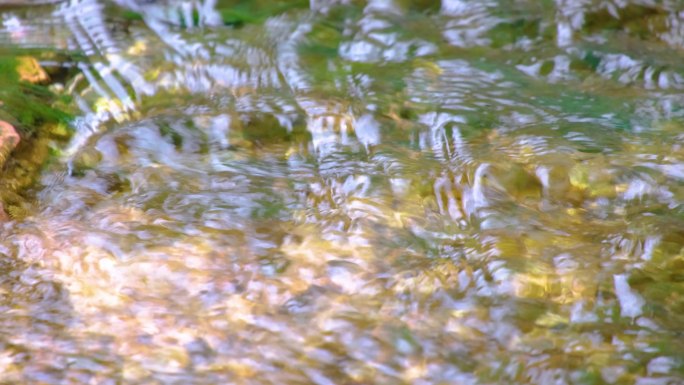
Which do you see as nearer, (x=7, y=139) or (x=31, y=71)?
(x=7, y=139)

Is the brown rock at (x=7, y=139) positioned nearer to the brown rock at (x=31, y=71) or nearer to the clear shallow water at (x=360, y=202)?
the clear shallow water at (x=360, y=202)

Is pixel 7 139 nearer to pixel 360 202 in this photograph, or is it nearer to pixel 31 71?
pixel 31 71

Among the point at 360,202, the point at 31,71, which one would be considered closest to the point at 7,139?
the point at 31,71

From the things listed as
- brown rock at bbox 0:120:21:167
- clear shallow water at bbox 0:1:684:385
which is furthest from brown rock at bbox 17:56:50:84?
brown rock at bbox 0:120:21:167

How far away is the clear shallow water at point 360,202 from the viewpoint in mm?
2174

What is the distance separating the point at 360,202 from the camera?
289cm

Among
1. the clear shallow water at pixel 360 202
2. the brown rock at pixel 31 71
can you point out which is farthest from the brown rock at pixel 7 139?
the brown rock at pixel 31 71

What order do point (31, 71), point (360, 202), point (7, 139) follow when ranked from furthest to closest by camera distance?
point (31, 71)
point (7, 139)
point (360, 202)

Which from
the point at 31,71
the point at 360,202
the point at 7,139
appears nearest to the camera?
the point at 360,202

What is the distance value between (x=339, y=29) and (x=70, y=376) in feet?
9.58

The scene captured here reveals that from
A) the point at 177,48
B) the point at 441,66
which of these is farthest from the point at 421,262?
the point at 177,48

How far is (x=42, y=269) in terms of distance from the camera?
2.59 m

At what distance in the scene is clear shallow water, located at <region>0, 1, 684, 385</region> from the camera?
85.6 inches

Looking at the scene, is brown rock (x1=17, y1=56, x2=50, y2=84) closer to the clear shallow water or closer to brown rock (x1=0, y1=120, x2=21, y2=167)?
the clear shallow water
